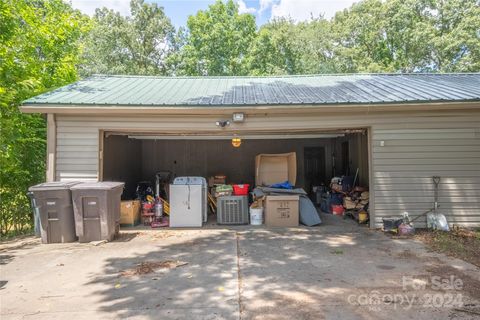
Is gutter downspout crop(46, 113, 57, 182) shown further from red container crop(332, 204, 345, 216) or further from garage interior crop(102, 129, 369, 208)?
red container crop(332, 204, 345, 216)

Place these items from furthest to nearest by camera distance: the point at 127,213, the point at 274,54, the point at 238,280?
the point at 274,54 < the point at 127,213 < the point at 238,280

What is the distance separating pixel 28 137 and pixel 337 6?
24.5 meters

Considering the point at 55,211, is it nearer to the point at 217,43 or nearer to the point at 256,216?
the point at 256,216

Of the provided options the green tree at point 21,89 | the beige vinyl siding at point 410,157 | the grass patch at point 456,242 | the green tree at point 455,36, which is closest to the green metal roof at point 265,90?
the beige vinyl siding at point 410,157

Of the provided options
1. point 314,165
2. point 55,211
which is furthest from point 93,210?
point 314,165

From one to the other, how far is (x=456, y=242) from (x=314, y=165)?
6.61 m

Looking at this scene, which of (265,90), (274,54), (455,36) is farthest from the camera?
(274,54)

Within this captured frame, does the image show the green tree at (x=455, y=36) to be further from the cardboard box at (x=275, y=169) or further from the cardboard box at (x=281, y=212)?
the cardboard box at (x=281, y=212)

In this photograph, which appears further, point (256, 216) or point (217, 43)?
point (217, 43)

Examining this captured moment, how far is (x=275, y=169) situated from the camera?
9.74 metres

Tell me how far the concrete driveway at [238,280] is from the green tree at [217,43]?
18572mm

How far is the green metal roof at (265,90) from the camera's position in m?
6.59

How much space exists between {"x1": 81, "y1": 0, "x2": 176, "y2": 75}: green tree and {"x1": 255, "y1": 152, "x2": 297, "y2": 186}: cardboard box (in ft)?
57.4

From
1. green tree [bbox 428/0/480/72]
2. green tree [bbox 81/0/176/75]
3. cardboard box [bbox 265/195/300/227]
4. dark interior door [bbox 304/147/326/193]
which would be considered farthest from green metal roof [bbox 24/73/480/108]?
green tree [bbox 81/0/176/75]
